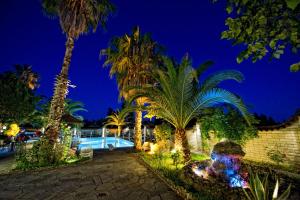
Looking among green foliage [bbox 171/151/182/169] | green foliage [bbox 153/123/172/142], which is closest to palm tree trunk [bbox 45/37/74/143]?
green foliage [bbox 171/151/182/169]

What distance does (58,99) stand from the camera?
9922mm

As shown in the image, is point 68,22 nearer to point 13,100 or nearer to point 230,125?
point 13,100

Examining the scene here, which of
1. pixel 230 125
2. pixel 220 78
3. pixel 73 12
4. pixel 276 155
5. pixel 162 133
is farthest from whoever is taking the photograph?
pixel 162 133

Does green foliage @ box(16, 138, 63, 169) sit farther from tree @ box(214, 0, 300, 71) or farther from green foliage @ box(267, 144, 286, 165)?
green foliage @ box(267, 144, 286, 165)

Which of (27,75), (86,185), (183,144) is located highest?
(27,75)

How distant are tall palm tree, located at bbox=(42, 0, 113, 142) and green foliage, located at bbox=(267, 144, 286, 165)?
10557 millimetres

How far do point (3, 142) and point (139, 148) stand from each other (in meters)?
11.5

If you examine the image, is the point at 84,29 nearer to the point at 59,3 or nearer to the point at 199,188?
the point at 59,3

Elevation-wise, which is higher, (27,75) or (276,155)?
(27,75)

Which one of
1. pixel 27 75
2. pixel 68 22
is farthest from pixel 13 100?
pixel 27 75

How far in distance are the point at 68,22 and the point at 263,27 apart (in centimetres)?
1161

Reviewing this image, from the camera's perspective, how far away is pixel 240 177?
5.40 meters

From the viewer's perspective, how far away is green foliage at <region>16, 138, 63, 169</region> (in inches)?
324

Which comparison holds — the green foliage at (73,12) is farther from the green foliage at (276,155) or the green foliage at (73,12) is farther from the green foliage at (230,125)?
the green foliage at (276,155)
